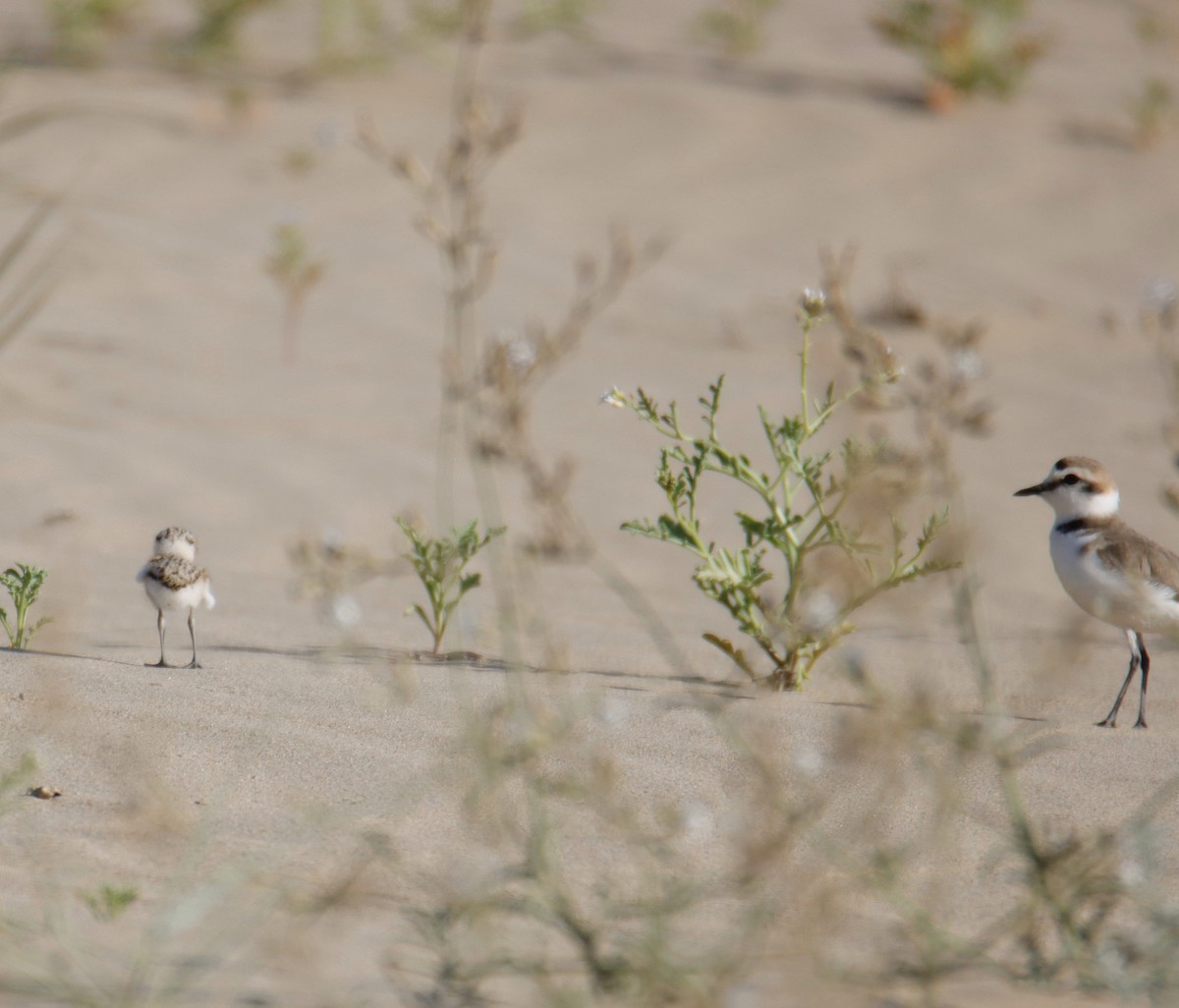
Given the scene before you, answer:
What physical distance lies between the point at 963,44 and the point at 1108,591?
8.56 meters

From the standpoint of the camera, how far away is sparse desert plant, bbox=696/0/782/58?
1291cm

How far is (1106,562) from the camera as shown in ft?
14.3

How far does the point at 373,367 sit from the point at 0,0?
6835 millimetres

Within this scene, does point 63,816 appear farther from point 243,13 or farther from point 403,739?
point 243,13

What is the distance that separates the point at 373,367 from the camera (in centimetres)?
820

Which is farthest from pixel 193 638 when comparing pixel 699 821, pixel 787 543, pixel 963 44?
pixel 963 44

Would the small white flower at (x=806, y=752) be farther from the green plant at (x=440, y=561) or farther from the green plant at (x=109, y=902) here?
the green plant at (x=109, y=902)

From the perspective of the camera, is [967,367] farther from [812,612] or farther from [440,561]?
[440,561]

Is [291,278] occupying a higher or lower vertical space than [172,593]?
higher

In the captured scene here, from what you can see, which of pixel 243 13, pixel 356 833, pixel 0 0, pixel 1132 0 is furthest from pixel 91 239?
pixel 1132 0

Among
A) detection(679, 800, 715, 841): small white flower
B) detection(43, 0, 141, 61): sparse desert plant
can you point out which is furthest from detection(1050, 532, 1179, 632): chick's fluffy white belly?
detection(43, 0, 141, 61): sparse desert plant

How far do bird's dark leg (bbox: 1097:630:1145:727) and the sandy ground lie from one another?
8 cm

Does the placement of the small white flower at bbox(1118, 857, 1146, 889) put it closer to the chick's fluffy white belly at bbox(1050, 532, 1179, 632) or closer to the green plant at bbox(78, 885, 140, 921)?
the chick's fluffy white belly at bbox(1050, 532, 1179, 632)

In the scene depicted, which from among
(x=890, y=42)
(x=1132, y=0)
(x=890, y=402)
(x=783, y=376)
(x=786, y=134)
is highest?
Result: (x=1132, y=0)
